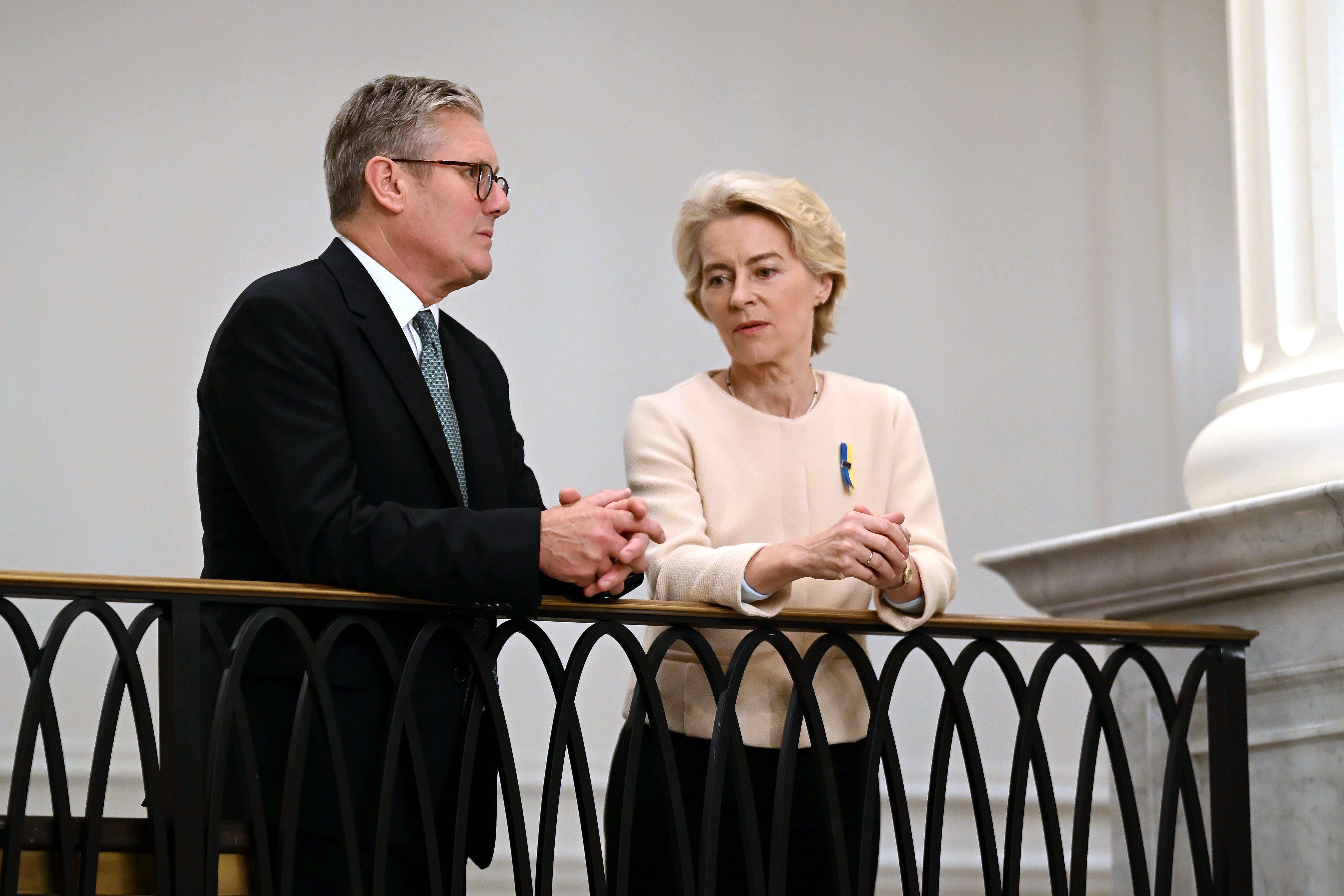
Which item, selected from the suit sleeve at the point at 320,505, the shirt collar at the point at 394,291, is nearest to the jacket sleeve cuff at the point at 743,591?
the suit sleeve at the point at 320,505

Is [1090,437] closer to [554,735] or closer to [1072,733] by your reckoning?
[1072,733]

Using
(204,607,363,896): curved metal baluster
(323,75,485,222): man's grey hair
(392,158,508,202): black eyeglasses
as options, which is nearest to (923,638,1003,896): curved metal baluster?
(204,607,363,896): curved metal baluster

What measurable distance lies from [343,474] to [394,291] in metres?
0.41

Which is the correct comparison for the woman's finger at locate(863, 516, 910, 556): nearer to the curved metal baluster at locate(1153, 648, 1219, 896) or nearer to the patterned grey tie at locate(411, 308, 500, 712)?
the patterned grey tie at locate(411, 308, 500, 712)

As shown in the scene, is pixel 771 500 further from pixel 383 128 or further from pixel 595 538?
pixel 383 128

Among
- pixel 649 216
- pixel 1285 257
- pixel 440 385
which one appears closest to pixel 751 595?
→ pixel 440 385

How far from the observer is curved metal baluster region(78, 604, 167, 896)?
208 cm

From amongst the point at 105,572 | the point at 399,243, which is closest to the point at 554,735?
the point at 399,243

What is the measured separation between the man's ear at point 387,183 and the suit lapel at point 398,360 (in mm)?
165

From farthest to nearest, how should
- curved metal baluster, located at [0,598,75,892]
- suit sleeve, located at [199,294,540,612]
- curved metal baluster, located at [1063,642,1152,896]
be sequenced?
curved metal baluster, located at [1063,642,1152,896], suit sleeve, located at [199,294,540,612], curved metal baluster, located at [0,598,75,892]

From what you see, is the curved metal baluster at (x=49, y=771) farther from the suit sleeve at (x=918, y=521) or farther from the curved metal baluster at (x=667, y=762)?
the suit sleeve at (x=918, y=521)

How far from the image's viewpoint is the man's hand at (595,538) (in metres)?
2.34

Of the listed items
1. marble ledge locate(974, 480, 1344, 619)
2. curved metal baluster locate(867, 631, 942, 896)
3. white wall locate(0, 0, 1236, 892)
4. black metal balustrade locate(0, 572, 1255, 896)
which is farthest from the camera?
white wall locate(0, 0, 1236, 892)

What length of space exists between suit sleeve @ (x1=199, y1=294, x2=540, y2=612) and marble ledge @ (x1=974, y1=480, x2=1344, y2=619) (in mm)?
1397
